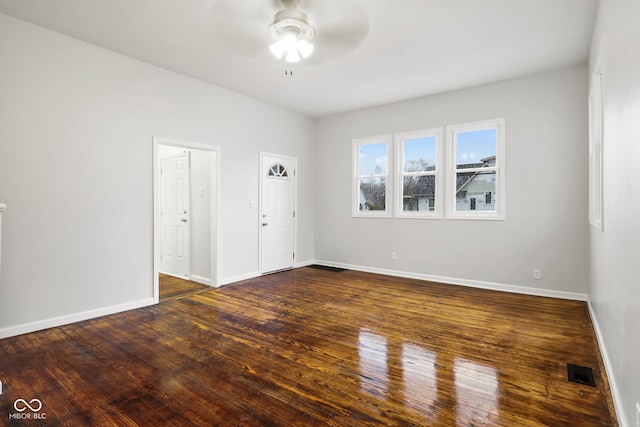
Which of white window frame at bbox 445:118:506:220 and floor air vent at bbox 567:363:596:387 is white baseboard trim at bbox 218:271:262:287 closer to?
white window frame at bbox 445:118:506:220

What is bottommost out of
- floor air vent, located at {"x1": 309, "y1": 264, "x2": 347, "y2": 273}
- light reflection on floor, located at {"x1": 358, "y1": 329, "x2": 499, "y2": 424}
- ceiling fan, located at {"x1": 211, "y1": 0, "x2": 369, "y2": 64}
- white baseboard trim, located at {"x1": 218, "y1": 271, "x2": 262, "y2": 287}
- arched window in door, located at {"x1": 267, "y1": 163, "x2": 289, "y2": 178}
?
light reflection on floor, located at {"x1": 358, "y1": 329, "x2": 499, "y2": 424}

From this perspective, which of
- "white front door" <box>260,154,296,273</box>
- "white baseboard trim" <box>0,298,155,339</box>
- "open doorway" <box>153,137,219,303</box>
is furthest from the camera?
"white front door" <box>260,154,296,273</box>

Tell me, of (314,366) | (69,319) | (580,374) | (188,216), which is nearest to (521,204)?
(580,374)

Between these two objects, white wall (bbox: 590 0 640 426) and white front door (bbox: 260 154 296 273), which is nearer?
white wall (bbox: 590 0 640 426)

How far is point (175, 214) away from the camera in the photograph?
5590 mm

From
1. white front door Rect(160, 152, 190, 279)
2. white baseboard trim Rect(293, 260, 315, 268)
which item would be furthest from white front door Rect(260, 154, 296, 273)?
white front door Rect(160, 152, 190, 279)

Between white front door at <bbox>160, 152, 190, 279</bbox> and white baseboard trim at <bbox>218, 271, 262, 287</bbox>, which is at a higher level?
white front door at <bbox>160, 152, 190, 279</bbox>

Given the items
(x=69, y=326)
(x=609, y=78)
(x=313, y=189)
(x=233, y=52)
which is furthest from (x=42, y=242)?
(x=609, y=78)

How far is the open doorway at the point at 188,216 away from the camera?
486 centimetres

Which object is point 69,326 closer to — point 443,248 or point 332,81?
point 332,81

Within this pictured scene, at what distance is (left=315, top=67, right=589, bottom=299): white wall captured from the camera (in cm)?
416

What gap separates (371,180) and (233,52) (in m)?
3.32

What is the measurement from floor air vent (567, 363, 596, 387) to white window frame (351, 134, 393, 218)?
357 centimetres

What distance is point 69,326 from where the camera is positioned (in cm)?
329
